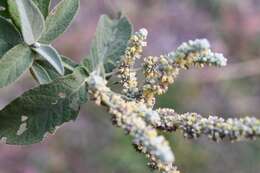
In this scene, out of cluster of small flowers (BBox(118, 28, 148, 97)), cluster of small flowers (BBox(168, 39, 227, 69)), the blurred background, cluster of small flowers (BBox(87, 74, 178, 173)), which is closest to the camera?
cluster of small flowers (BBox(87, 74, 178, 173))

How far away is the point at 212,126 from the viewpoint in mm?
1025

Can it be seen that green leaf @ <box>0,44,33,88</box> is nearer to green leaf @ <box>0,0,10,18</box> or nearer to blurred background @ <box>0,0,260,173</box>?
green leaf @ <box>0,0,10,18</box>

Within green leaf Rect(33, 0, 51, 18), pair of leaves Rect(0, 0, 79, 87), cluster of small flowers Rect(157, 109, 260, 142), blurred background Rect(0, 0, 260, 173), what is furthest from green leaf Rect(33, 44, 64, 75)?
blurred background Rect(0, 0, 260, 173)

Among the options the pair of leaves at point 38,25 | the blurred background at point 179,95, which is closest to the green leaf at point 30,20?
the pair of leaves at point 38,25

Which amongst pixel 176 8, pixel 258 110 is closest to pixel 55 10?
pixel 258 110

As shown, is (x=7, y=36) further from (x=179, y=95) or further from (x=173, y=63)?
(x=179, y=95)

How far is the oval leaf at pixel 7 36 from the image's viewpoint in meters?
1.22

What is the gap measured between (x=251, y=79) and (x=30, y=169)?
1937mm

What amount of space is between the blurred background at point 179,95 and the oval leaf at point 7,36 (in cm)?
138

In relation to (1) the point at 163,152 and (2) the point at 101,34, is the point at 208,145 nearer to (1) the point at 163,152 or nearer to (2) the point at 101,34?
(2) the point at 101,34

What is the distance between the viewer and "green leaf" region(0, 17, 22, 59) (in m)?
1.22

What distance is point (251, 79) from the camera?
14.3 ft

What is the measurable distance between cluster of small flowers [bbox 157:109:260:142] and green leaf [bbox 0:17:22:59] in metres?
0.38

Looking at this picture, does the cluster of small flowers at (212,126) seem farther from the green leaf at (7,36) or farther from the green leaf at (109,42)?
the green leaf at (7,36)
